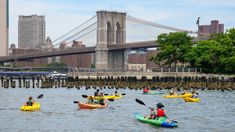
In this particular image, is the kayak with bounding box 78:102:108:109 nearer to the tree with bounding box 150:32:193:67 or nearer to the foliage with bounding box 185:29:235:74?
the foliage with bounding box 185:29:235:74

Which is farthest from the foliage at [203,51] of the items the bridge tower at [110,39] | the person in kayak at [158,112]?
the person in kayak at [158,112]

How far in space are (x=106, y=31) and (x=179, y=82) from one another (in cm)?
6403

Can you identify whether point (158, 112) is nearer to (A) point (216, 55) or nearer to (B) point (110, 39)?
(A) point (216, 55)

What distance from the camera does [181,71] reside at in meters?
141

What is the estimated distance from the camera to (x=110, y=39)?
585ft

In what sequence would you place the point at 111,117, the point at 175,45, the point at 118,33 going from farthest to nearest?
1. the point at 118,33
2. the point at 175,45
3. the point at 111,117

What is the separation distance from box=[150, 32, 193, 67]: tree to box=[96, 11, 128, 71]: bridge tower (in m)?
22.5

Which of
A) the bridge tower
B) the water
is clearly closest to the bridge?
the bridge tower

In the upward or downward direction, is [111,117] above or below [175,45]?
below

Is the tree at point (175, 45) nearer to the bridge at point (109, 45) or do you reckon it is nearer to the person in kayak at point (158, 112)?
the bridge at point (109, 45)

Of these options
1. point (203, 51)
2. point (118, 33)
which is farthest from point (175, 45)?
point (118, 33)

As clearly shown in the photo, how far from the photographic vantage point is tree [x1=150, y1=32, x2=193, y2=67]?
14188cm

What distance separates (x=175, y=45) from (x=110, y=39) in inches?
1494

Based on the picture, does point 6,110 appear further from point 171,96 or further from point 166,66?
point 166,66
